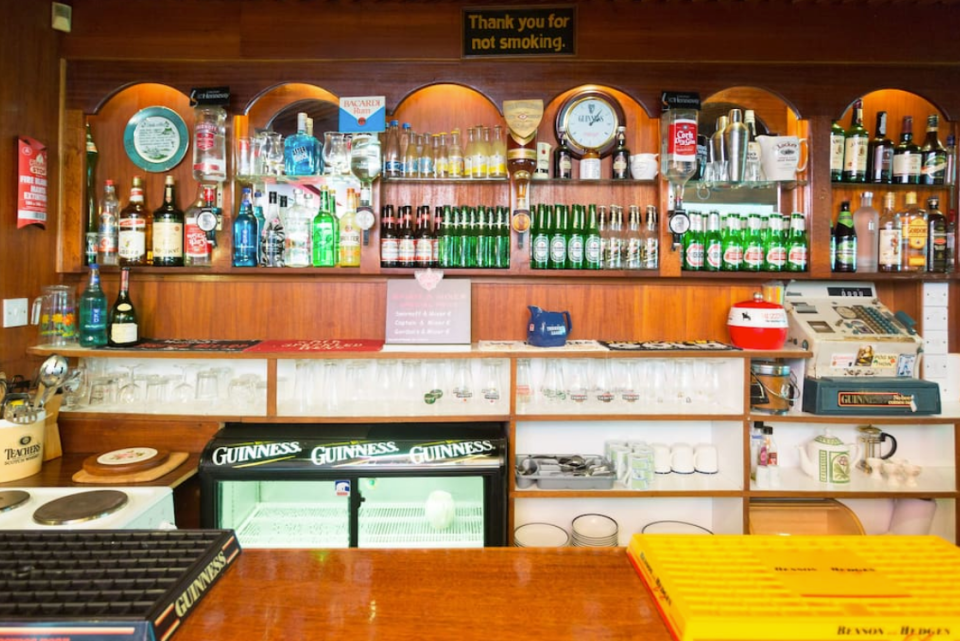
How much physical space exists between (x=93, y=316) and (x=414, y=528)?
176cm

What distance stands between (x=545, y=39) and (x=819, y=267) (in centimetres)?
170

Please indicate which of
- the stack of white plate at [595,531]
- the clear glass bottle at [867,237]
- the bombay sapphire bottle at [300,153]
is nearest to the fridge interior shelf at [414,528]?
the stack of white plate at [595,531]

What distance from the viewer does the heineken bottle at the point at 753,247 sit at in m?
2.69

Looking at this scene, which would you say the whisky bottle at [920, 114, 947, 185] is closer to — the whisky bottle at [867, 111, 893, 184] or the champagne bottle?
the whisky bottle at [867, 111, 893, 184]

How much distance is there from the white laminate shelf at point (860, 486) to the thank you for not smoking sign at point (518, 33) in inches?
87.8

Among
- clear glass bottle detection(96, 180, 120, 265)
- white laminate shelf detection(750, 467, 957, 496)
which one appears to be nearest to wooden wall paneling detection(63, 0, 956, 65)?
clear glass bottle detection(96, 180, 120, 265)

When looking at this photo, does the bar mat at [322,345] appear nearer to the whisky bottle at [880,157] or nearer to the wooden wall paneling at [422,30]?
the wooden wall paneling at [422,30]

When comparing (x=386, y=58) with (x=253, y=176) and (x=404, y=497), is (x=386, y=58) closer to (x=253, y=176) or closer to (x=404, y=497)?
(x=253, y=176)

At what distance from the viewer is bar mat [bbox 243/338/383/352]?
245cm

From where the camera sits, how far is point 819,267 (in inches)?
106

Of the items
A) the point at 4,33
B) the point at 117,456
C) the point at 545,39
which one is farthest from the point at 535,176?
the point at 4,33

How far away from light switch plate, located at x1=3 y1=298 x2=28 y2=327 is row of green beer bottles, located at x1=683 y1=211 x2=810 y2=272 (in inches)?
120

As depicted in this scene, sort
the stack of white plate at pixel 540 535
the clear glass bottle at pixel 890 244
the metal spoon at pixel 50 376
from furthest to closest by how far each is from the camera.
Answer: the clear glass bottle at pixel 890 244
the stack of white plate at pixel 540 535
the metal spoon at pixel 50 376

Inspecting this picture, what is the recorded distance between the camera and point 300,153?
2.63 meters
